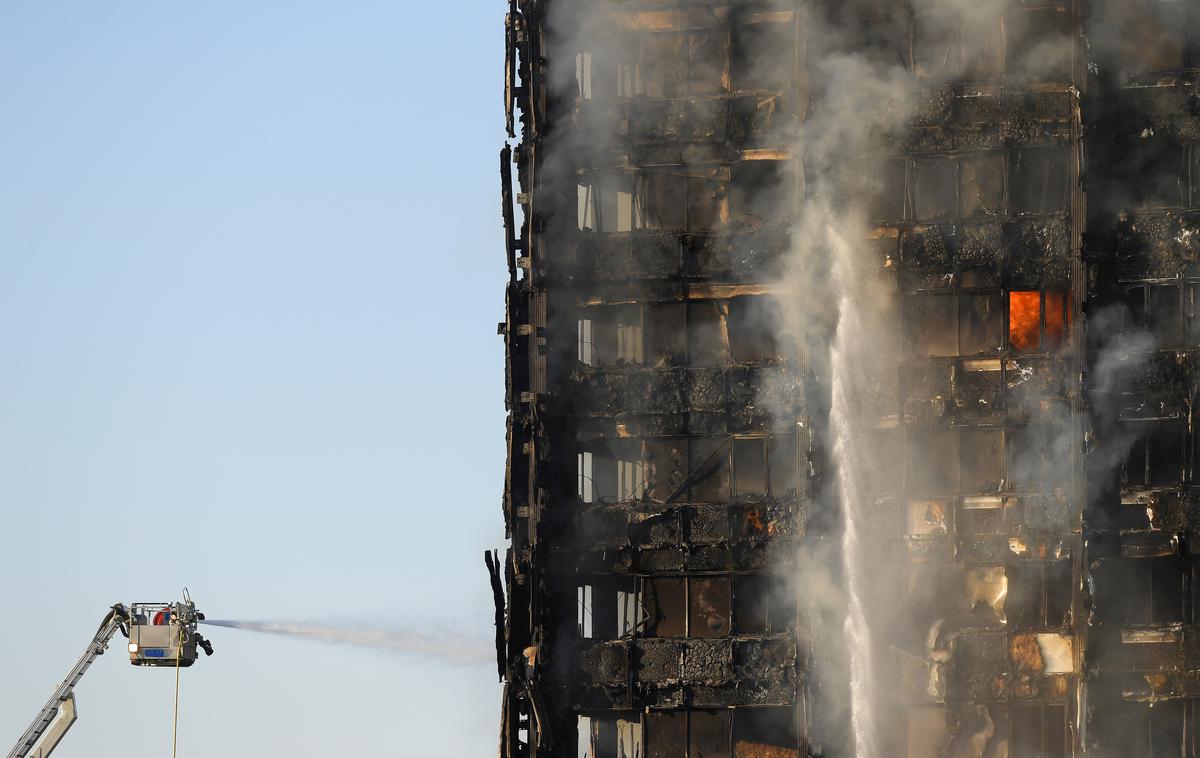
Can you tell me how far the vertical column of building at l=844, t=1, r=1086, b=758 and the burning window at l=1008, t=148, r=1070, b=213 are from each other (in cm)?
2

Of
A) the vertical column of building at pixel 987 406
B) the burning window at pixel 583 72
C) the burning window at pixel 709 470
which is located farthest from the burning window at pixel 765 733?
the burning window at pixel 583 72

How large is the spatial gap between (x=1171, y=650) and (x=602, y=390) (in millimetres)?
8760

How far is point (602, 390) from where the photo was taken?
82.4 feet

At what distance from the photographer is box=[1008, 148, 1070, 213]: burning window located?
80.9 feet

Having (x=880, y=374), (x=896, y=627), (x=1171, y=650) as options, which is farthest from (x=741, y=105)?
(x=1171, y=650)

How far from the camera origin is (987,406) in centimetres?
2464

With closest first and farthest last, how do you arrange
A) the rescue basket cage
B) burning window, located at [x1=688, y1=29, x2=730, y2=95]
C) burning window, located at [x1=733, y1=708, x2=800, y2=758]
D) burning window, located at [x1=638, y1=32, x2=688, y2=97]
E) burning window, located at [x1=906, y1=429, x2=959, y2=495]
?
burning window, located at [x1=906, y1=429, x2=959, y2=495] → burning window, located at [x1=733, y1=708, x2=800, y2=758] → burning window, located at [x1=688, y1=29, x2=730, y2=95] → burning window, located at [x1=638, y1=32, x2=688, y2=97] → the rescue basket cage

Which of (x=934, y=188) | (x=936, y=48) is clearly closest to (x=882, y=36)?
(x=936, y=48)

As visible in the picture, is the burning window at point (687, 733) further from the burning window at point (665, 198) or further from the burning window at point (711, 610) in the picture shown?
the burning window at point (665, 198)

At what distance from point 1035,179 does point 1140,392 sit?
3335 millimetres

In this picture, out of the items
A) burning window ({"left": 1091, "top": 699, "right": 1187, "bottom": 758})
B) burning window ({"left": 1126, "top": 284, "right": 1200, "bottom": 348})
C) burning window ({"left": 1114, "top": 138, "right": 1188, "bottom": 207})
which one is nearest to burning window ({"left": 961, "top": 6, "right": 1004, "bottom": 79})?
burning window ({"left": 1114, "top": 138, "right": 1188, "bottom": 207})

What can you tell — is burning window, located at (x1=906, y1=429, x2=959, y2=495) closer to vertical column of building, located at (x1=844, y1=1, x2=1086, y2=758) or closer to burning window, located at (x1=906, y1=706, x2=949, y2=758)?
vertical column of building, located at (x1=844, y1=1, x2=1086, y2=758)

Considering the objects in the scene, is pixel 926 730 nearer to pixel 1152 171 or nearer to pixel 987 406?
pixel 987 406

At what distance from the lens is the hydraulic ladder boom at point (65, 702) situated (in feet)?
101
